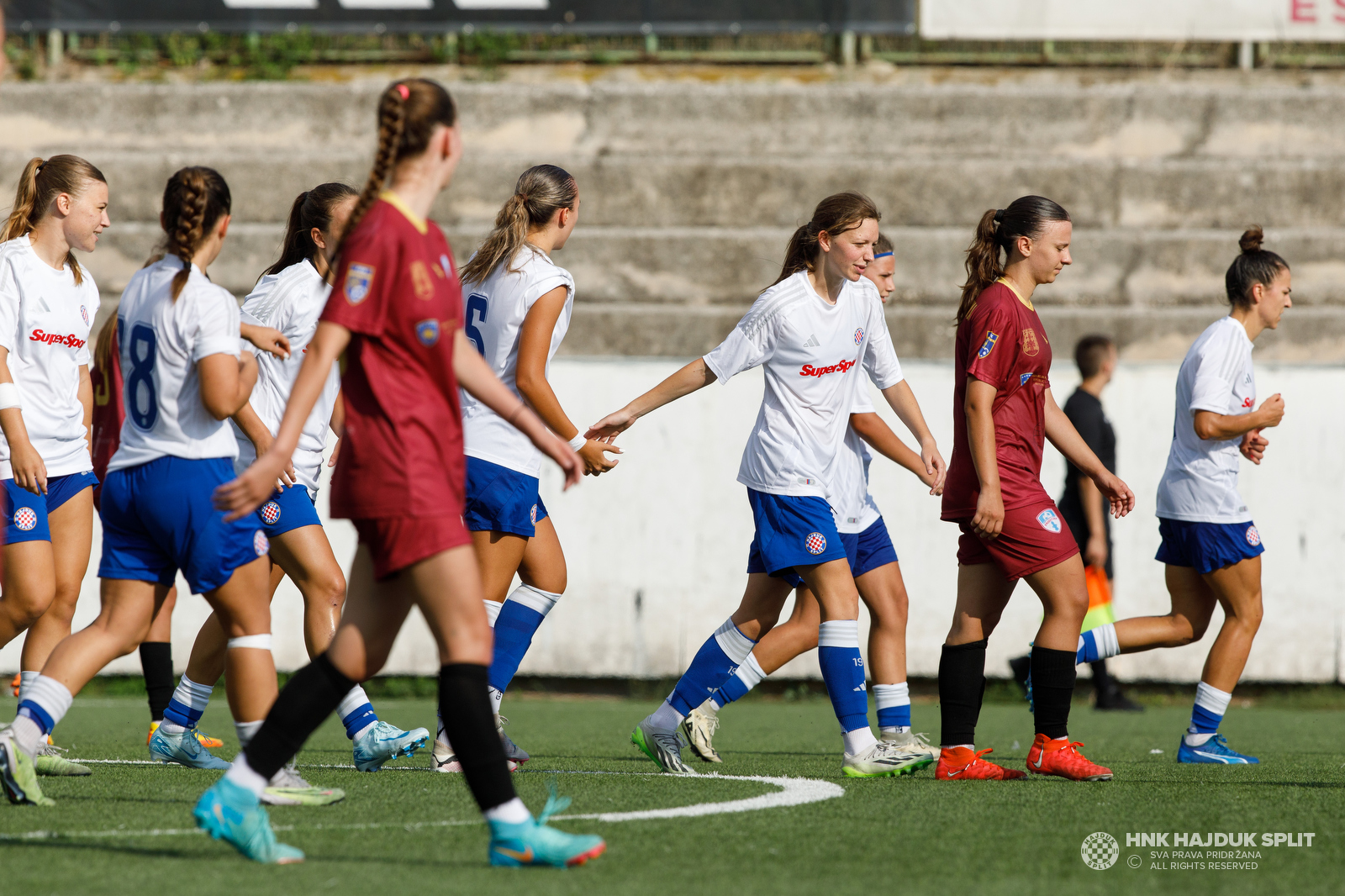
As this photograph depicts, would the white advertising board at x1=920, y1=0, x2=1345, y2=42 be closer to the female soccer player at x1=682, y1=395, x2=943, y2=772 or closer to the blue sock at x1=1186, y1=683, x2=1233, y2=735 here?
the female soccer player at x1=682, y1=395, x2=943, y2=772

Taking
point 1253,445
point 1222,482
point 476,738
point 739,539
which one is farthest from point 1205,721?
point 476,738

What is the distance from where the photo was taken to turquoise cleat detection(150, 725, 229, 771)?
17.6ft

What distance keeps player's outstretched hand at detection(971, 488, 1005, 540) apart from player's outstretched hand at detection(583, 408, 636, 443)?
1.28 meters

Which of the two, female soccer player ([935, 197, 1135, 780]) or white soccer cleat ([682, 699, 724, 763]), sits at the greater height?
female soccer player ([935, 197, 1135, 780])

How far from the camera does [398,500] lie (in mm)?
3256

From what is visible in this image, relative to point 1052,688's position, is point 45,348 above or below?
above

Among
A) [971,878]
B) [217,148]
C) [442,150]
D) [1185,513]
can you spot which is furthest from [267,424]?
[217,148]

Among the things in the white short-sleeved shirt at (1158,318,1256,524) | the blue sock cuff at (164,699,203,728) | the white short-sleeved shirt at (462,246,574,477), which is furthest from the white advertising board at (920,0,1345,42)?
the blue sock cuff at (164,699,203,728)

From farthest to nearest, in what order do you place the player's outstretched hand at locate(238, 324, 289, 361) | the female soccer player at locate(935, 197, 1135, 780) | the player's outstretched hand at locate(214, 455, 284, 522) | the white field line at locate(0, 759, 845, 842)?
the female soccer player at locate(935, 197, 1135, 780), the player's outstretched hand at locate(238, 324, 289, 361), the white field line at locate(0, 759, 845, 842), the player's outstretched hand at locate(214, 455, 284, 522)

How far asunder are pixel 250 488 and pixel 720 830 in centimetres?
160

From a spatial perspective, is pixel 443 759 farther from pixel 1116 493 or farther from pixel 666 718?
pixel 1116 493

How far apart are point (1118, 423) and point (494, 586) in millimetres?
5375

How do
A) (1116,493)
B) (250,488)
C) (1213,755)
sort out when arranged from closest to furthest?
(250,488)
(1116,493)
(1213,755)

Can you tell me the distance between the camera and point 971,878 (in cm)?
328
